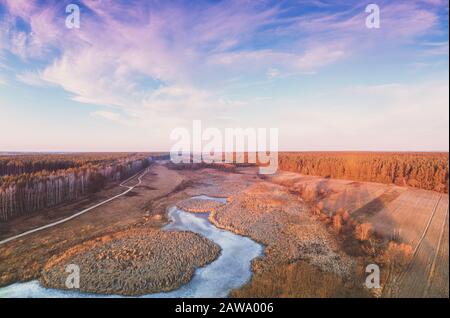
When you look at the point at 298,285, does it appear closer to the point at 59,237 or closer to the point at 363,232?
the point at 363,232

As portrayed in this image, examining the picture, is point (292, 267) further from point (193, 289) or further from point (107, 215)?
point (107, 215)

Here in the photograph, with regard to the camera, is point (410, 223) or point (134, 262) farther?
point (410, 223)

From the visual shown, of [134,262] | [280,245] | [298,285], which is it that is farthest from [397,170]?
[134,262]

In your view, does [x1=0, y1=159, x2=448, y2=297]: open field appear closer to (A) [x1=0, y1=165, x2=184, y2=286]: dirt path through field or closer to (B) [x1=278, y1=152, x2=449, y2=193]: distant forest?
(A) [x1=0, y1=165, x2=184, y2=286]: dirt path through field

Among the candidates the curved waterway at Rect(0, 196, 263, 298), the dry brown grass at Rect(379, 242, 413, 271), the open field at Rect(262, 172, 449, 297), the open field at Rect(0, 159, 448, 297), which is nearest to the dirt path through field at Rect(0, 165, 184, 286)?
the open field at Rect(0, 159, 448, 297)

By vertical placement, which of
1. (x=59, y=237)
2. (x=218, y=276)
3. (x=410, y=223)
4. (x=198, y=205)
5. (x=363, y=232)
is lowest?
(x=218, y=276)

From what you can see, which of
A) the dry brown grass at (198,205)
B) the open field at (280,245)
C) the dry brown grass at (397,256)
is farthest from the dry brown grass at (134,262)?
the dry brown grass at (397,256)

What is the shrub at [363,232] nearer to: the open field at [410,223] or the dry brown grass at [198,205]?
the open field at [410,223]

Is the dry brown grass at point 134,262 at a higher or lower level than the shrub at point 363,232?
lower
